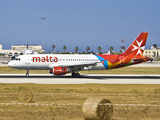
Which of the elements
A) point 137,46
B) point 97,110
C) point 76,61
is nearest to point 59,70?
point 76,61

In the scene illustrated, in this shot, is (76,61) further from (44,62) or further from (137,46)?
(137,46)

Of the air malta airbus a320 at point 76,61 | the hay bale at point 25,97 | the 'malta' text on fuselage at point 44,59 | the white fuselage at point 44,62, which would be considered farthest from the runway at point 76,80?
the hay bale at point 25,97

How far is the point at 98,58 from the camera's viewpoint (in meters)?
43.6

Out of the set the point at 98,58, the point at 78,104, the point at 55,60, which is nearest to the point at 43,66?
the point at 55,60

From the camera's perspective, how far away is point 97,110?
1220 centimetres

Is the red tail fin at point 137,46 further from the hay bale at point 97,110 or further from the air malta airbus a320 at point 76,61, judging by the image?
the hay bale at point 97,110

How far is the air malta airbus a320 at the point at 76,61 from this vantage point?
4175 cm

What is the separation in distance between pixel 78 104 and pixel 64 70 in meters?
21.9

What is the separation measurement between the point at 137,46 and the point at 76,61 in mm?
12296

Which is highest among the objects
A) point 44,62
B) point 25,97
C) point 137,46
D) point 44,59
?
point 137,46

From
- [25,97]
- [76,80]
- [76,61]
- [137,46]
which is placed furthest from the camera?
[137,46]

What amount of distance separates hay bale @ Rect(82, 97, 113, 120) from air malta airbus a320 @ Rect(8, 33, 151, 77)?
90.4 ft

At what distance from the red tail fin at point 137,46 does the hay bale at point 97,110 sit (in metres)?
33.1

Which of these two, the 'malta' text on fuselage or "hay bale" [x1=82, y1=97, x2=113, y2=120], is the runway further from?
"hay bale" [x1=82, y1=97, x2=113, y2=120]
